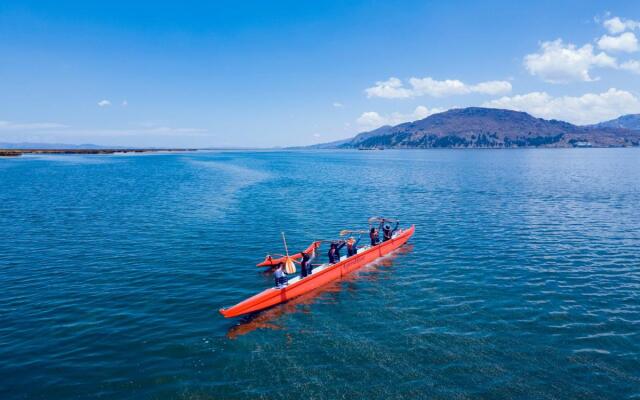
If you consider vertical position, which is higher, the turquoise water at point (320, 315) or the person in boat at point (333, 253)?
the person in boat at point (333, 253)

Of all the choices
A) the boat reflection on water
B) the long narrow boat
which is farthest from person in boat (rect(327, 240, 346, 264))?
the boat reflection on water

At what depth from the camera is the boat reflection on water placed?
764 inches

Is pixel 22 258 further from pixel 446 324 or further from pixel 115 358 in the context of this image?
pixel 446 324

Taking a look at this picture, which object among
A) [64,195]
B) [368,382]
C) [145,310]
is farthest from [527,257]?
[64,195]

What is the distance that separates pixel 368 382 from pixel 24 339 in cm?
1622

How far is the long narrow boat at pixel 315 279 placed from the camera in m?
20.4

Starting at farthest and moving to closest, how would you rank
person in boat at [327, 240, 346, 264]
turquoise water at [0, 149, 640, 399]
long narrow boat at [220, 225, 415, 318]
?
1. person in boat at [327, 240, 346, 264]
2. long narrow boat at [220, 225, 415, 318]
3. turquoise water at [0, 149, 640, 399]

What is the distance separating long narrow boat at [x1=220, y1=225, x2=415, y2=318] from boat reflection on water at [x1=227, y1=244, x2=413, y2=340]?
34 cm

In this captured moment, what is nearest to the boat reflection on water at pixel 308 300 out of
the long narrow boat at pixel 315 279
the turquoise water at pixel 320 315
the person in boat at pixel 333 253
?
the turquoise water at pixel 320 315

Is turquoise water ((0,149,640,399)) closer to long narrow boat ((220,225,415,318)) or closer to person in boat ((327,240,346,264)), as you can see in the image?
long narrow boat ((220,225,415,318))

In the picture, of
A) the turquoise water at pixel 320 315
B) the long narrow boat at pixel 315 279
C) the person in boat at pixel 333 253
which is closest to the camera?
the turquoise water at pixel 320 315

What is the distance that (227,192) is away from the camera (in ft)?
222

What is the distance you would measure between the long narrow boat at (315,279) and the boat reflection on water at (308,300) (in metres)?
0.34

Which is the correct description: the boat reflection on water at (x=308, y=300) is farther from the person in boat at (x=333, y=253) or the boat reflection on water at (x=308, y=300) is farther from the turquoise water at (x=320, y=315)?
the person in boat at (x=333, y=253)
